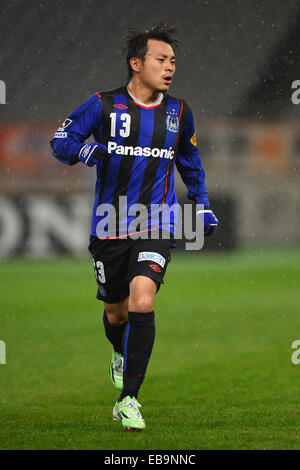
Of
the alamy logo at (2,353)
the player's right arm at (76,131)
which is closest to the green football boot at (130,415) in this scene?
the player's right arm at (76,131)

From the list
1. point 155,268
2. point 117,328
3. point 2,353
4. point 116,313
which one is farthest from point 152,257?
point 2,353

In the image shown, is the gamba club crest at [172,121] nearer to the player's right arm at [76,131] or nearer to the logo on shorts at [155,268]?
the player's right arm at [76,131]

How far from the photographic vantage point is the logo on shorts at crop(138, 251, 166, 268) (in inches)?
152

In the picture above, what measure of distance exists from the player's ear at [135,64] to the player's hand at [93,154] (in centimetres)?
60

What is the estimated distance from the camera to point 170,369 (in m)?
6.23

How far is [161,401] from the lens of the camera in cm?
483

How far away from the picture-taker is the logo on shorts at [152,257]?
12.6 feet

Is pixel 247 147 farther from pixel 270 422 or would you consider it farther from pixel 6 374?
pixel 270 422

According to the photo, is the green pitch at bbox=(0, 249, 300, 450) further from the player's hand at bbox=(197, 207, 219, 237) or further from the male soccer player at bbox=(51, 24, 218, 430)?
the player's hand at bbox=(197, 207, 219, 237)

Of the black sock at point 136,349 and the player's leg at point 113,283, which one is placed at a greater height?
the player's leg at point 113,283

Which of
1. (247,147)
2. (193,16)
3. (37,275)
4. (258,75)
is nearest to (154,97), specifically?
(193,16)

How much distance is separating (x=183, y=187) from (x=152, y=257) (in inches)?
552

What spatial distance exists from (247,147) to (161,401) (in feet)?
56.5

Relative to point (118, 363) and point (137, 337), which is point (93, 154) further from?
point (118, 363)
